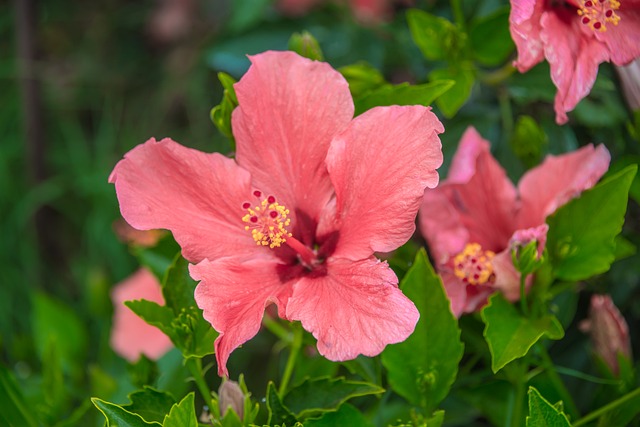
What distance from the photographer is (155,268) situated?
0.97 metres

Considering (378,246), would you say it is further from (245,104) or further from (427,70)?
(427,70)

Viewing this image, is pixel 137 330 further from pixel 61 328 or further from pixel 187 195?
pixel 187 195

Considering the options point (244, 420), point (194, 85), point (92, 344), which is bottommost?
point (92, 344)

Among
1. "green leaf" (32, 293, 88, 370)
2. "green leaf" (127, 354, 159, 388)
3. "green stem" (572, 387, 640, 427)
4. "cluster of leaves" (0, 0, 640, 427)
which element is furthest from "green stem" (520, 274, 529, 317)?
"green leaf" (32, 293, 88, 370)

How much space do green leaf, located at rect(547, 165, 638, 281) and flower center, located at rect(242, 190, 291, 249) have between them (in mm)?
279

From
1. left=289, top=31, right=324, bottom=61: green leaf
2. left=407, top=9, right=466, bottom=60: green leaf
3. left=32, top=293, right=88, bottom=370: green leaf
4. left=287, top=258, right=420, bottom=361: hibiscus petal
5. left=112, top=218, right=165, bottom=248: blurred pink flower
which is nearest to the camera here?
left=287, top=258, right=420, bottom=361: hibiscus petal

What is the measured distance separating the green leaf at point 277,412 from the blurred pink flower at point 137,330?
37cm

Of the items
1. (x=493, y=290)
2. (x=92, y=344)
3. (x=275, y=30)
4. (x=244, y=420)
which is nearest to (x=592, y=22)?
(x=493, y=290)

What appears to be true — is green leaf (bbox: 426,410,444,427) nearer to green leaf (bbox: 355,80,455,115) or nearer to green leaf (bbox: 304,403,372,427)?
green leaf (bbox: 304,403,372,427)

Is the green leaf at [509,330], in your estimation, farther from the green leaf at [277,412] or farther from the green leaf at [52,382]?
the green leaf at [52,382]

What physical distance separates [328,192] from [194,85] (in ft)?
4.49

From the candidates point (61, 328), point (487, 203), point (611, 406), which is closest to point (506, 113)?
point (487, 203)

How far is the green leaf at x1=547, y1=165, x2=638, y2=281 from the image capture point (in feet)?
2.64

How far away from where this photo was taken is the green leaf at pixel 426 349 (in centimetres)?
79
